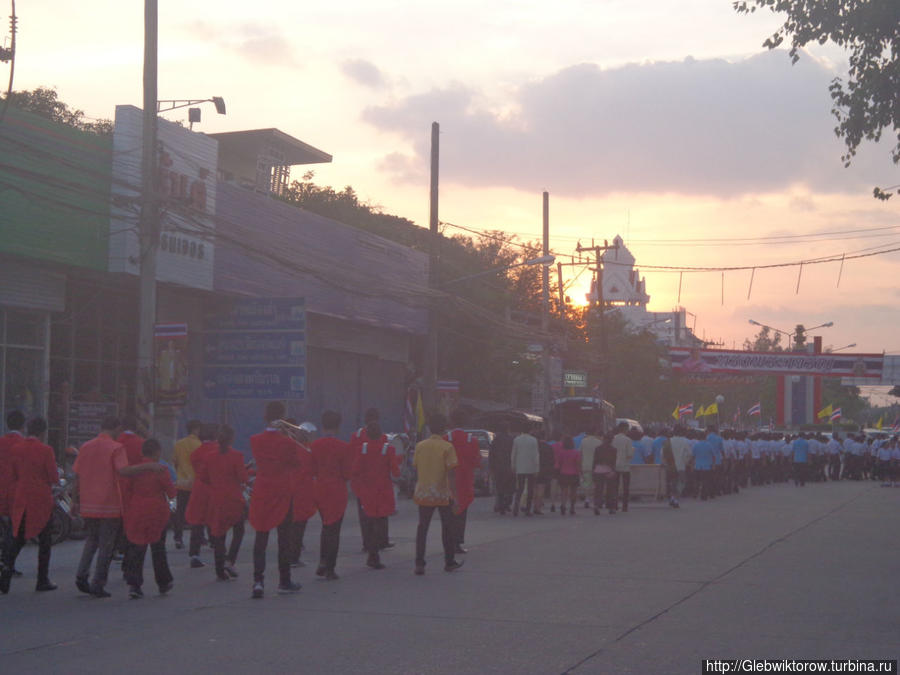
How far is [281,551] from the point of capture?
38.4 feet

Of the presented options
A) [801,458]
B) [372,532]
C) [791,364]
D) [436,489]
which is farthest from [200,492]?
[791,364]

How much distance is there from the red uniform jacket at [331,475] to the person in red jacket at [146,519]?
5.85 ft

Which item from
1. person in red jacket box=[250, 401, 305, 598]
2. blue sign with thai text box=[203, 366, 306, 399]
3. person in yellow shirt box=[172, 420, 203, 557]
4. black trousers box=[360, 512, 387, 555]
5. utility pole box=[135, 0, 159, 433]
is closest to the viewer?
person in red jacket box=[250, 401, 305, 598]

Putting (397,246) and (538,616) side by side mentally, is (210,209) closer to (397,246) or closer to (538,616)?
(397,246)

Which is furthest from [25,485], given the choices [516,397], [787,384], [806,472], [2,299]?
[787,384]

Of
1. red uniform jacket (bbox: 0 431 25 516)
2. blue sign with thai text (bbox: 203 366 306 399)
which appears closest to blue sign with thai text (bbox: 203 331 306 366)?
blue sign with thai text (bbox: 203 366 306 399)

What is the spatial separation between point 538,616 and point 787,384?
279 ft

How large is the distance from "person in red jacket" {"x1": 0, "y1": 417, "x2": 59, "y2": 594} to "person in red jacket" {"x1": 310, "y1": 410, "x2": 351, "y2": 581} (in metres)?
2.82

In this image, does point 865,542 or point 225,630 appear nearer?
point 225,630

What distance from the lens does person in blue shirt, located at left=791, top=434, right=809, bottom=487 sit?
38.4m

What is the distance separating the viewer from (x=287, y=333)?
26.0m

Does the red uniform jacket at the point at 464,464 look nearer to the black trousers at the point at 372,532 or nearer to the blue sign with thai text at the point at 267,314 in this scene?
the black trousers at the point at 372,532

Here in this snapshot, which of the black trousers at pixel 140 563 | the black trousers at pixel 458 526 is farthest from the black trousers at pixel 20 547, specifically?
the black trousers at pixel 458 526

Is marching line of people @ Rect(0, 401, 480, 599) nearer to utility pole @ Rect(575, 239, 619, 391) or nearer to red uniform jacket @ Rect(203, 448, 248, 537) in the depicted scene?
red uniform jacket @ Rect(203, 448, 248, 537)
